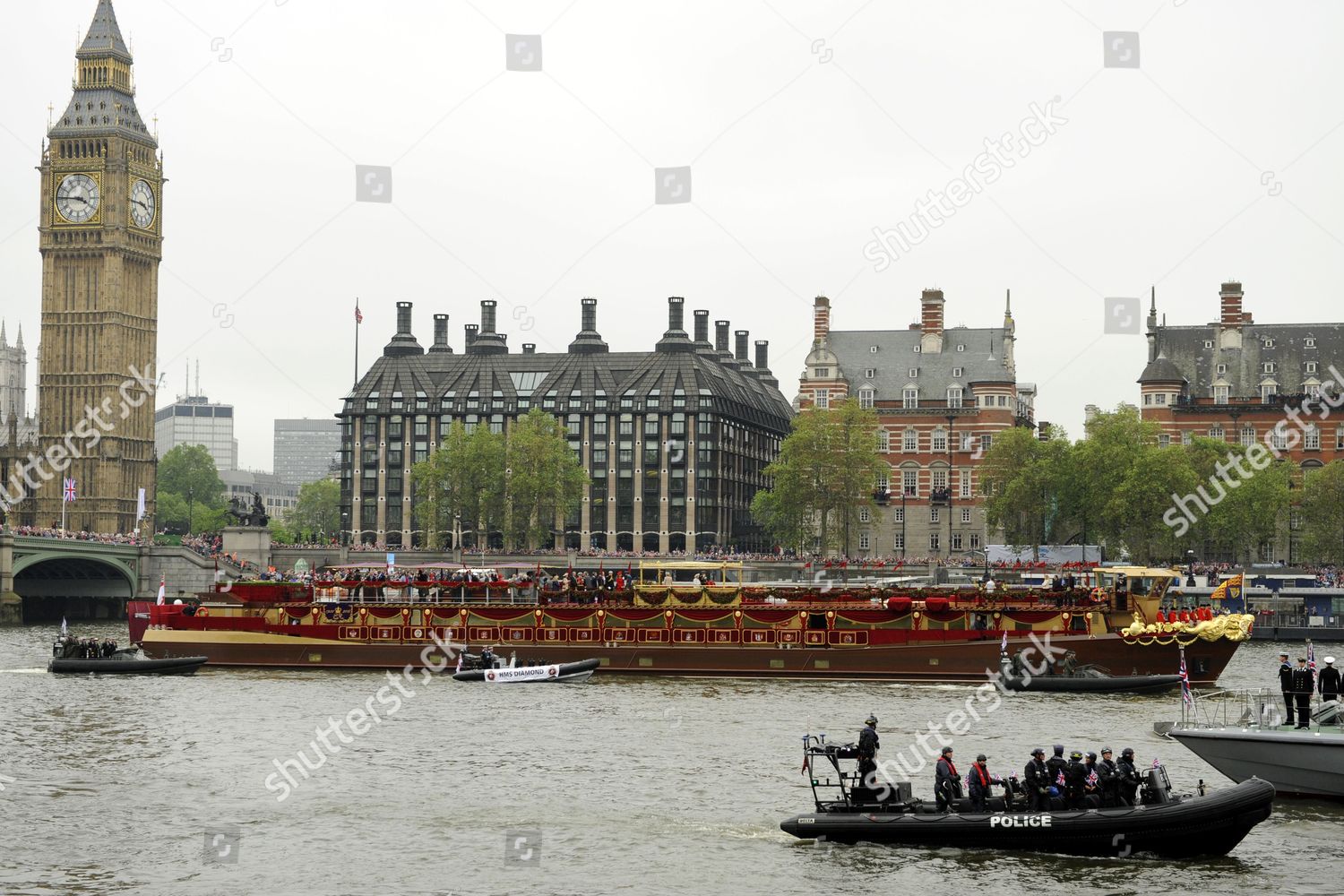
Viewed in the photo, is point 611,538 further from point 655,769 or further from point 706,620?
point 655,769

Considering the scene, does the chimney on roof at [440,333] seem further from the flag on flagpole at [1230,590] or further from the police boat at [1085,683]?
the police boat at [1085,683]

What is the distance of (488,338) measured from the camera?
19438 cm

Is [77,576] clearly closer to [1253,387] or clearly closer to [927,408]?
[927,408]

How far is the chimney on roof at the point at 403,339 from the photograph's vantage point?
194250mm

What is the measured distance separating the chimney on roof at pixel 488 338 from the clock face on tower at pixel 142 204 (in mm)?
37116

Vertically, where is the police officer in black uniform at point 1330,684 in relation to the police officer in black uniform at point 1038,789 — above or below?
above

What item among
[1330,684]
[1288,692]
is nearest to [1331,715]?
[1288,692]

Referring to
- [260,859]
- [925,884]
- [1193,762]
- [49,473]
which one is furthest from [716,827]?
[49,473]

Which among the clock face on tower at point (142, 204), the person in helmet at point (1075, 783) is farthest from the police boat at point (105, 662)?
the clock face on tower at point (142, 204)

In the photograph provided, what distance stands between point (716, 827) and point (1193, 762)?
16928mm

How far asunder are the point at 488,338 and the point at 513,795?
150 metres

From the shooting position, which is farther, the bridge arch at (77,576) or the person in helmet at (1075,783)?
the bridge arch at (77,576)

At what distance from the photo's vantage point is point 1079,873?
125ft

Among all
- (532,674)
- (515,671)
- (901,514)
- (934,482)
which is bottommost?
(532,674)
